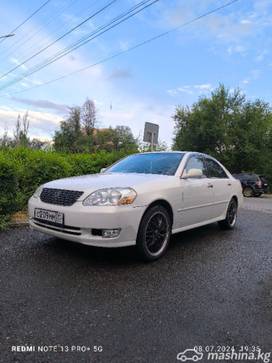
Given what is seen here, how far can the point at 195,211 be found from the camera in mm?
5117

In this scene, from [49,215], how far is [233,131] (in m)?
29.2

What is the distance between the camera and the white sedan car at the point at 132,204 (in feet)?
12.5

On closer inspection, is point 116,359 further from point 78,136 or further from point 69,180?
point 78,136

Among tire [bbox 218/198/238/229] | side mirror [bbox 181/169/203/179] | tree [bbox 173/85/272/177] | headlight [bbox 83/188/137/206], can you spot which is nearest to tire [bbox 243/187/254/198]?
tree [bbox 173/85/272/177]

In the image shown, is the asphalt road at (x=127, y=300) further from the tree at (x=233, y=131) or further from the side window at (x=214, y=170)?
the tree at (x=233, y=131)

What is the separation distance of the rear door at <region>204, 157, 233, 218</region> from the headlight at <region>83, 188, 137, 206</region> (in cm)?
215

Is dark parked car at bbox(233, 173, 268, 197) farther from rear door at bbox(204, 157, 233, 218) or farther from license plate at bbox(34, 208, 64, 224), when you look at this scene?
license plate at bbox(34, 208, 64, 224)

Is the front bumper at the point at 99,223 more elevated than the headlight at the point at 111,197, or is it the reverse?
the headlight at the point at 111,197

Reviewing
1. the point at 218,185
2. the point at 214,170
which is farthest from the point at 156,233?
the point at 214,170

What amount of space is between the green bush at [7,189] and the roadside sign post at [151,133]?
5.63m

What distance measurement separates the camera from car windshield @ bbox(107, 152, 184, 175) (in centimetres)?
507

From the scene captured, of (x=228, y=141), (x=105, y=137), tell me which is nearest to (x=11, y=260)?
(x=228, y=141)

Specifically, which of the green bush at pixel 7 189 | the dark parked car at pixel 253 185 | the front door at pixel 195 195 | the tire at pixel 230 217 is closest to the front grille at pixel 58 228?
the green bush at pixel 7 189

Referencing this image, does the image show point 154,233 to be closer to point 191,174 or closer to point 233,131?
point 191,174
